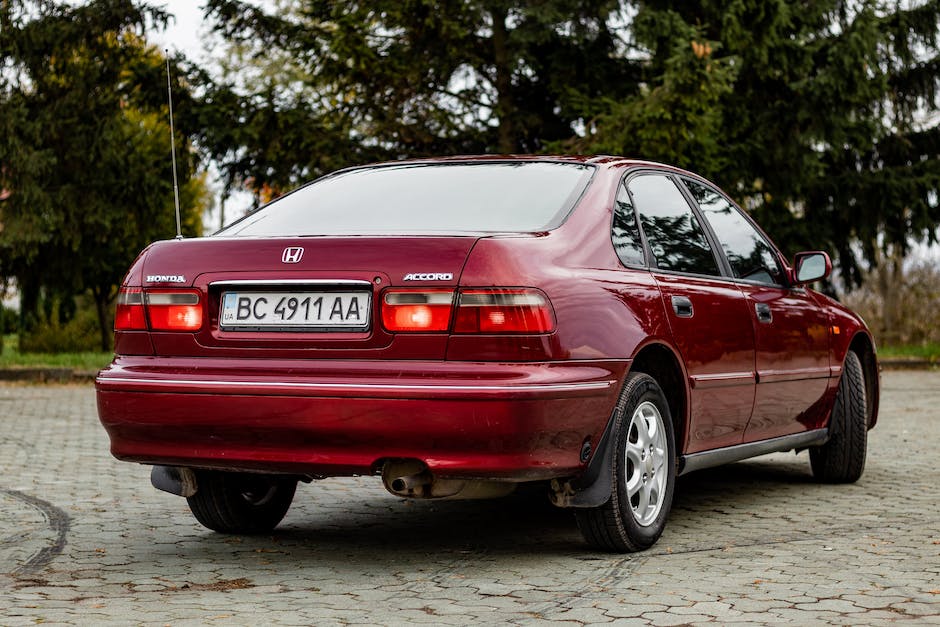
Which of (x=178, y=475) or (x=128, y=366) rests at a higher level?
(x=128, y=366)

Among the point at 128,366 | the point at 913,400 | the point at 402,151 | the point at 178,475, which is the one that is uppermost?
the point at 402,151

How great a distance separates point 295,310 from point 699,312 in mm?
1798

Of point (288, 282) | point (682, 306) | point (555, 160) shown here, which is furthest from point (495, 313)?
point (555, 160)

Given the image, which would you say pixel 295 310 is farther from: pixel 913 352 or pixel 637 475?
pixel 913 352

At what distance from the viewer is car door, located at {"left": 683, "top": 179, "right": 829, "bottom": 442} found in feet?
20.8

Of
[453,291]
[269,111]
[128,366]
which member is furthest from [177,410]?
[269,111]

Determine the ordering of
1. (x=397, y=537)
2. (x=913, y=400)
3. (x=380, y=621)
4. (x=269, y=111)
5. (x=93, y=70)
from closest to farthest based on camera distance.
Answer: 1. (x=380, y=621)
2. (x=397, y=537)
3. (x=913, y=400)
4. (x=269, y=111)
5. (x=93, y=70)

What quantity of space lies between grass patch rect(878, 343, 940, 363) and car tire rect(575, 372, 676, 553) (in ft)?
52.1

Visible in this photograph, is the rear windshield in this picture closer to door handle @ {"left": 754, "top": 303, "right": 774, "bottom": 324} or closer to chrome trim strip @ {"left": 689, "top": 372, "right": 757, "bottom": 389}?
chrome trim strip @ {"left": 689, "top": 372, "right": 757, "bottom": 389}

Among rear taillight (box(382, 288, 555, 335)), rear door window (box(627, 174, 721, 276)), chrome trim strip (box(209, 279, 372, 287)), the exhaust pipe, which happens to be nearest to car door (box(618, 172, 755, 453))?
rear door window (box(627, 174, 721, 276))

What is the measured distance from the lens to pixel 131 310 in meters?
5.15

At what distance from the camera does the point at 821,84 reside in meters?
20.6

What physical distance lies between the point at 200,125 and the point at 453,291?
16609 mm

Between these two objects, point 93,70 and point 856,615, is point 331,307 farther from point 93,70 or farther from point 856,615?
point 93,70
